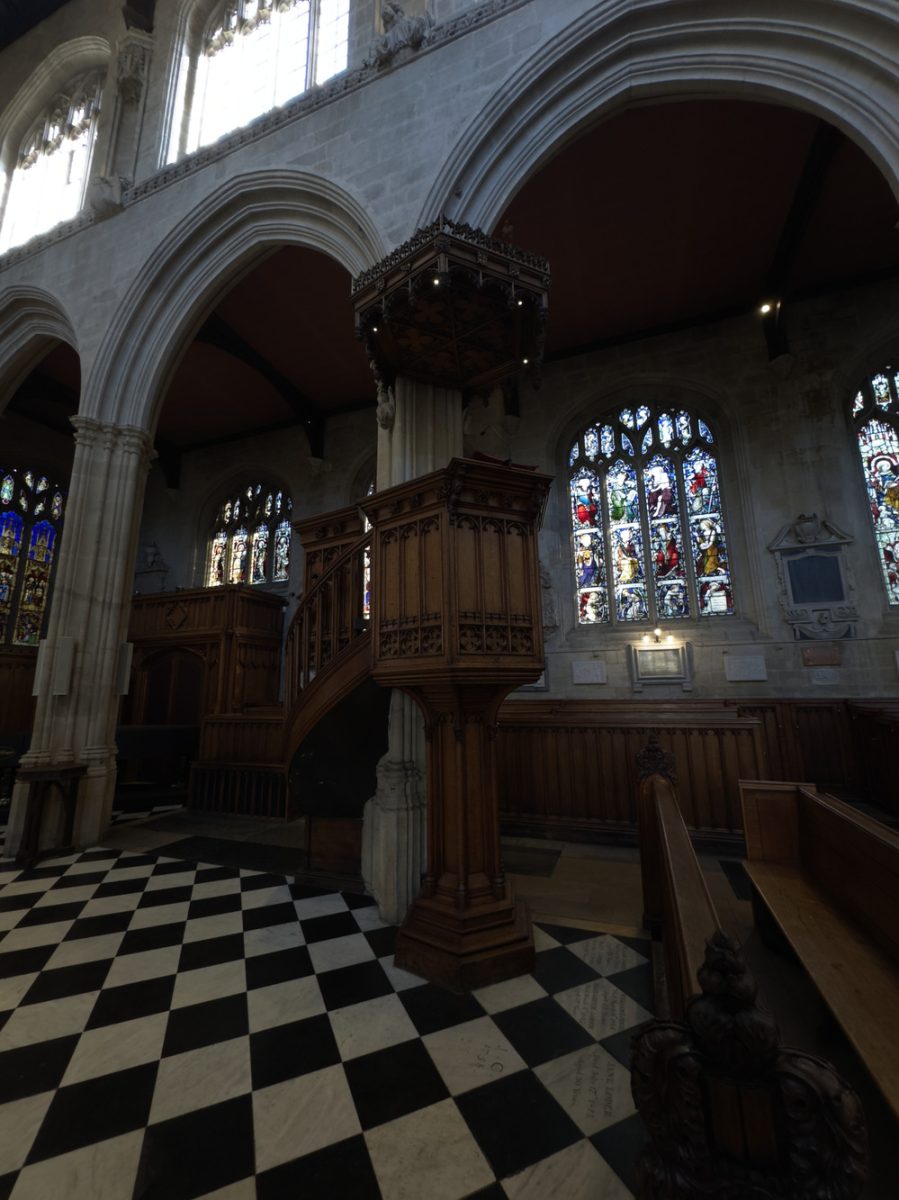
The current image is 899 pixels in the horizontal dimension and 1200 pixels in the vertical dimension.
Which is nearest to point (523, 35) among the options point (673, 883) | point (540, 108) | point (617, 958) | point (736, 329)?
point (540, 108)

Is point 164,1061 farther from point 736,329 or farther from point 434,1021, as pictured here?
point 736,329

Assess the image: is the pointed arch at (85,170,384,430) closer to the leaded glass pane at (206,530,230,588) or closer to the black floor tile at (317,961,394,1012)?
the leaded glass pane at (206,530,230,588)

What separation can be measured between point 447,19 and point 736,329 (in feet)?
18.0

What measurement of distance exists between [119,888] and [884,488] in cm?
964

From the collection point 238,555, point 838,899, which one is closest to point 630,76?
point 838,899

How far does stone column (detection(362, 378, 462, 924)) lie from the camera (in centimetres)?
320

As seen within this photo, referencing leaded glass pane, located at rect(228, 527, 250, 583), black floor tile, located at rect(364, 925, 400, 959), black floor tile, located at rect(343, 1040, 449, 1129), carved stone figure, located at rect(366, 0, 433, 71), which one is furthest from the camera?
leaded glass pane, located at rect(228, 527, 250, 583)

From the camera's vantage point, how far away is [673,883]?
159 cm

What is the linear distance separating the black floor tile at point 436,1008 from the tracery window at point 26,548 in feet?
38.7

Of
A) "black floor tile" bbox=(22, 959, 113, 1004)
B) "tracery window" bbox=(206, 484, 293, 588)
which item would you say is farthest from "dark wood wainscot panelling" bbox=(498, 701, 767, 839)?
"tracery window" bbox=(206, 484, 293, 588)

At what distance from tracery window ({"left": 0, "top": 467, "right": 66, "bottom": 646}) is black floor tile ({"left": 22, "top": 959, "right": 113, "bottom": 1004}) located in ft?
34.2

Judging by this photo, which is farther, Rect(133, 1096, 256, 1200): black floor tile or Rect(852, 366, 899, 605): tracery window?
Rect(852, 366, 899, 605): tracery window

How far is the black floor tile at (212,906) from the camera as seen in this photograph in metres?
3.28

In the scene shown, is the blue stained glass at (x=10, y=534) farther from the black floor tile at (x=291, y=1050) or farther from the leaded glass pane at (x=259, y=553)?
the black floor tile at (x=291, y=1050)
